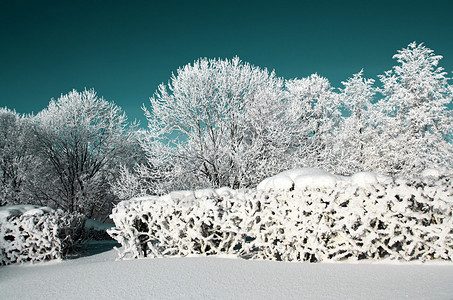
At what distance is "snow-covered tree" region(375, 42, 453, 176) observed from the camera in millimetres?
15015

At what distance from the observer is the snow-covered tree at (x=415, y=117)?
15.0m

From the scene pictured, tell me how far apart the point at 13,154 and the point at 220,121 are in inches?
541

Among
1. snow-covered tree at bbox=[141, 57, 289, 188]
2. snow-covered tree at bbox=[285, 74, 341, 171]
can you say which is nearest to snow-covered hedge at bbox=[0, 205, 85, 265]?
snow-covered tree at bbox=[141, 57, 289, 188]

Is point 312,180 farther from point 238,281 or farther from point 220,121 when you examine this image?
point 220,121

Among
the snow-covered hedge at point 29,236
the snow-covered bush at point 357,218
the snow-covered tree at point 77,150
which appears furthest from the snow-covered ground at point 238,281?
the snow-covered tree at point 77,150

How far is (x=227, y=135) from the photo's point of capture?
11.8 m

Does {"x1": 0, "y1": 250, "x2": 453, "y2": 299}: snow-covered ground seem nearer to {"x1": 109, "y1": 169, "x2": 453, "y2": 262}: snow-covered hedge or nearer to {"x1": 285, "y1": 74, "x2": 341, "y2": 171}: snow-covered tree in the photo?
{"x1": 109, "y1": 169, "x2": 453, "y2": 262}: snow-covered hedge

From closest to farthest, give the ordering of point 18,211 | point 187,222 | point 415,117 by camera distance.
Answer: point 187,222, point 18,211, point 415,117

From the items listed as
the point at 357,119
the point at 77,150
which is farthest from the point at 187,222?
the point at 357,119

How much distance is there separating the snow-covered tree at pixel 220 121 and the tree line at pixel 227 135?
0.04 metres

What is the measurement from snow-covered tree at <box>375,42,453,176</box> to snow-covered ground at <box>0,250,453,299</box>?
12784mm

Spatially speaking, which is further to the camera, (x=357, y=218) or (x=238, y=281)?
(x=357, y=218)

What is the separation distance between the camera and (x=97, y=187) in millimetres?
17375

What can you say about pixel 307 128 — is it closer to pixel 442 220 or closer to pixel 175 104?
pixel 175 104
